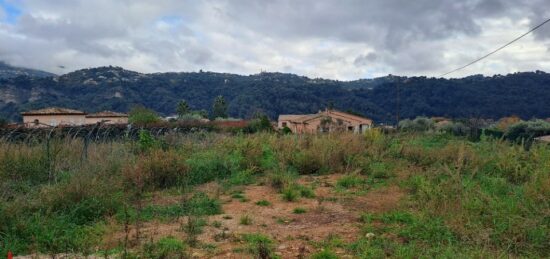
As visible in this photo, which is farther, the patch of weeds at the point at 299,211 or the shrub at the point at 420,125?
the shrub at the point at 420,125

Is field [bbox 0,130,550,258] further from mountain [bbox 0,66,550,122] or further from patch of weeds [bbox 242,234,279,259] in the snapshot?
mountain [bbox 0,66,550,122]

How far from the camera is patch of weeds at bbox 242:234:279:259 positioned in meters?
4.00

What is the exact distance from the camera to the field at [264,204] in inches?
173

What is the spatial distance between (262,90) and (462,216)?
82.7m

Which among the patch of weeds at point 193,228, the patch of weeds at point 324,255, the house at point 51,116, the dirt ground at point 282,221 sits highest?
the house at point 51,116

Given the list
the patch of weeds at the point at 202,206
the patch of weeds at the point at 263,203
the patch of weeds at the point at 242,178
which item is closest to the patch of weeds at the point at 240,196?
the patch of weeds at the point at 263,203

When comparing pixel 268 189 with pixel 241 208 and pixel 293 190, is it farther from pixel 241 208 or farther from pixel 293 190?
pixel 241 208

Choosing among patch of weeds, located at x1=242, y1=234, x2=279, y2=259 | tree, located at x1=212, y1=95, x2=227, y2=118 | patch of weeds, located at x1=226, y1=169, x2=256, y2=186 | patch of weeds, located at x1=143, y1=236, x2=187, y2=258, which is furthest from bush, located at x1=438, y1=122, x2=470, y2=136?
tree, located at x1=212, y1=95, x2=227, y2=118

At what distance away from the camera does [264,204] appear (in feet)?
22.3

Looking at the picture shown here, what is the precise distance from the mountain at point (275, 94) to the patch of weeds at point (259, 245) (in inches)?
1750

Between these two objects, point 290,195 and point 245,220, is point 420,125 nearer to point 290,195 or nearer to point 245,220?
point 290,195

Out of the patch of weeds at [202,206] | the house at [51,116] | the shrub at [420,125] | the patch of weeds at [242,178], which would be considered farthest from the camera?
the house at [51,116]

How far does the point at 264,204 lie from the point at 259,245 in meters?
2.59

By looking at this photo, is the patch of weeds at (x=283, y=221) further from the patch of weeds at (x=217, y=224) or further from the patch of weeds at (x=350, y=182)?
the patch of weeds at (x=350, y=182)
